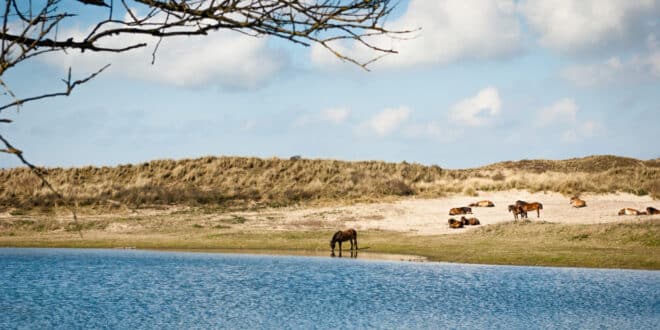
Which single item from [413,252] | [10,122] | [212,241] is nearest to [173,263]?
[212,241]

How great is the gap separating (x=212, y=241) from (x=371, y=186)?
759 inches

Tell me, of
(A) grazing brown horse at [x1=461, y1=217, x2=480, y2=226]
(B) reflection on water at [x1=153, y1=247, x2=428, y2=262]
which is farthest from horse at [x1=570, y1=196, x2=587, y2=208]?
(B) reflection on water at [x1=153, y1=247, x2=428, y2=262]

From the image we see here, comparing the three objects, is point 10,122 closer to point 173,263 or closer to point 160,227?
point 173,263

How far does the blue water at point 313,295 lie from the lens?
1681cm

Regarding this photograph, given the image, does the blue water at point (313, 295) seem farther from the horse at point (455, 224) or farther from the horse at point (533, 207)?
A: the horse at point (533, 207)

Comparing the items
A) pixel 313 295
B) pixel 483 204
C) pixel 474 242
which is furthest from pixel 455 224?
pixel 313 295

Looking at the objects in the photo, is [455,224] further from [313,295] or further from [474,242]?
[313,295]

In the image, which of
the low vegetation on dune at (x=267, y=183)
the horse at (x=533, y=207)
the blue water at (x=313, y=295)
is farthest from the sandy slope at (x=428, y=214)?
the blue water at (x=313, y=295)

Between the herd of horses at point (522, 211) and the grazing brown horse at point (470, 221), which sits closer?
the herd of horses at point (522, 211)

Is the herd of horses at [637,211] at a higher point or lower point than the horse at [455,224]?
higher

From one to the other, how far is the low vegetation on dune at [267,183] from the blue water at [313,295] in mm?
16696

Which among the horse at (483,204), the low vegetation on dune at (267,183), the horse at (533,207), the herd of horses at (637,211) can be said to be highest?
the low vegetation on dune at (267,183)

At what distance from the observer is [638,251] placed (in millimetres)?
27188

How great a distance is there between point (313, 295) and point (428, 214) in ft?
67.8
